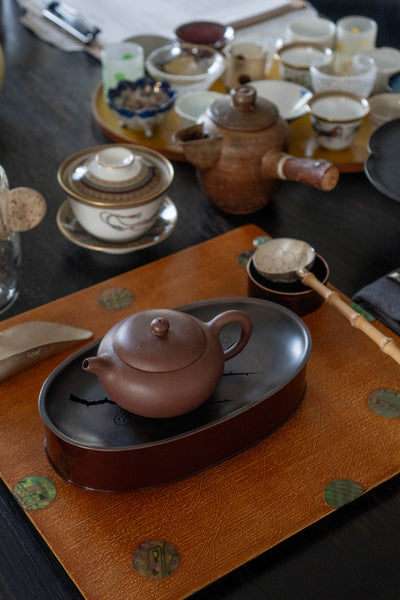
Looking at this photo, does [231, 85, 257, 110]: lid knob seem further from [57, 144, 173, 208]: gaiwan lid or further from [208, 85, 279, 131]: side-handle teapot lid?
[57, 144, 173, 208]: gaiwan lid

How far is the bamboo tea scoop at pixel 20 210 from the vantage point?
918 mm

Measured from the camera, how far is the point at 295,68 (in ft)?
4.48

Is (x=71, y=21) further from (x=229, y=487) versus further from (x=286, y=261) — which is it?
(x=229, y=487)

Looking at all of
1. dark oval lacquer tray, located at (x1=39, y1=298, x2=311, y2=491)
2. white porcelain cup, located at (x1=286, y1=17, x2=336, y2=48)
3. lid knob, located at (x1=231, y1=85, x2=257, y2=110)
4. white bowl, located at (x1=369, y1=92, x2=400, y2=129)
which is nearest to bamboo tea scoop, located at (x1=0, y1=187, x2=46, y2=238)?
dark oval lacquer tray, located at (x1=39, y1=298, x2=311, y2=491)

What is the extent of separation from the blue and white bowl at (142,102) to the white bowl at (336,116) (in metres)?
0.27

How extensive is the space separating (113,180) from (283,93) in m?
0.50

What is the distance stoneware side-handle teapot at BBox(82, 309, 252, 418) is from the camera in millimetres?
685

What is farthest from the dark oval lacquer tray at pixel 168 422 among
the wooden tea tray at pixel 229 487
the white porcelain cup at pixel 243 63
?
the white porcelain cup at pixel 243 63

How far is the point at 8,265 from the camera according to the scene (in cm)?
97

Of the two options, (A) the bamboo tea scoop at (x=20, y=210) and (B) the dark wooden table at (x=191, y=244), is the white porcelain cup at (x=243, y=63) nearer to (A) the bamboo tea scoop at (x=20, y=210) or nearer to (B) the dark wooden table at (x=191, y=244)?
(B) the dark wooden table at (x=191, y=244)

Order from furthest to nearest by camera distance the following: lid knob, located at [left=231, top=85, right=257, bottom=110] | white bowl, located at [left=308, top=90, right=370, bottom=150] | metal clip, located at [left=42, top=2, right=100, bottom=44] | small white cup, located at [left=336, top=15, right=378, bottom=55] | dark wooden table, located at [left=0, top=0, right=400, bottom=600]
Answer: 1. metal clip, located at [left=42, top=2, right=100, bottom=44]
2. small white cup, located at [left=336, top=15, right=378, bottom=55]
3. white bowl, located at [left=308, top=90, right=370, bottom=150]
4. lid knob, located at [left=231, top=85, right=257, bottom=110]
5. dark wooden table, located at [left=0, top=0, right=400, bottom=600]

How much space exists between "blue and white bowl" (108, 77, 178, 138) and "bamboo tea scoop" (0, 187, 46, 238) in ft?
1.36

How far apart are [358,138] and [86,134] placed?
0.53 meters

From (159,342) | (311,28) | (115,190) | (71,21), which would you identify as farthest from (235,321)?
(71,21)
